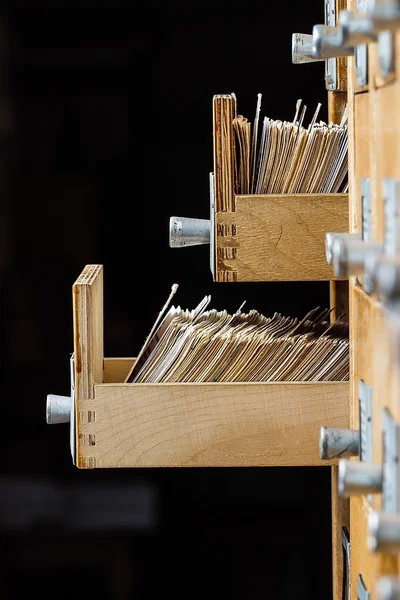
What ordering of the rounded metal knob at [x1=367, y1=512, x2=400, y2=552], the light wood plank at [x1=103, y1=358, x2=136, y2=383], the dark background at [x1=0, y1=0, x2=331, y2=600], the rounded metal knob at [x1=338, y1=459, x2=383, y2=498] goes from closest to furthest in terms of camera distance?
the rounded metal knob at [x1=367, y1=512, x2=400, y2=552]
the rounded metal knob at [x1=338, y1=459, x2=383, y2=498]
the light wood plank at [x1=103, y1=358, x2=136, y2=383]
the dark background at [x1=0, y1=0, x2=331, y2=600]

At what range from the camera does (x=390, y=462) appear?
1064 mm

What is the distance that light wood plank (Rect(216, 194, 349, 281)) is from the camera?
1.85 m

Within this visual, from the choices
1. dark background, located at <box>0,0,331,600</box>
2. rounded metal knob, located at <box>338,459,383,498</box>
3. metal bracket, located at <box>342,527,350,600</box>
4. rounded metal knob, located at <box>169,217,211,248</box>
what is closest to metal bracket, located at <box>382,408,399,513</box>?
rounded metal knob, located at <box>338,459,383,498</box>

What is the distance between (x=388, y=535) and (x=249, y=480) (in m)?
2.08

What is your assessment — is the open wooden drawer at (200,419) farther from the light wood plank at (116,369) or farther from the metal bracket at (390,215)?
the metal bracket at (390,215)

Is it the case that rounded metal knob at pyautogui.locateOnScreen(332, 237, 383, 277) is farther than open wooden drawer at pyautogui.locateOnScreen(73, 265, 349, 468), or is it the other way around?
open wooden drawer at pyautogui.locateOnScreen(73, 265, 349, 468)

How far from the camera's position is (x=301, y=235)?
73.0 inches

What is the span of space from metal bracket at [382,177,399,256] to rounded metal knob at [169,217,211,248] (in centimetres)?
92

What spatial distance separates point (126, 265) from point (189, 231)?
3.32ft

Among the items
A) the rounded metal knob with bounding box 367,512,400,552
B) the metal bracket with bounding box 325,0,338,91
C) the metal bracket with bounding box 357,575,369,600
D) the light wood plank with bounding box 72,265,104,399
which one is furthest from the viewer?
the metal bracket with bounding box 325,0,338,91

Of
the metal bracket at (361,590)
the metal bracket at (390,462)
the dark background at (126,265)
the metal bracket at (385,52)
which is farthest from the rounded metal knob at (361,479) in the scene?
the dark background at (126,265)

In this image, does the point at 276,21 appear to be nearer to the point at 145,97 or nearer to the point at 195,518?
the point at 145,97

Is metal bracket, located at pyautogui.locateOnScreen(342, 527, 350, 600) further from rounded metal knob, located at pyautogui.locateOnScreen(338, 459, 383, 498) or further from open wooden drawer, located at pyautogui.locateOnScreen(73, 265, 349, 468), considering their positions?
rounded metal knob, located at pyautogui.locateOnScreen(338, 459, 383, 498)

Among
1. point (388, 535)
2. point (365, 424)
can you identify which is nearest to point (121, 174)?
point (365, 424)
